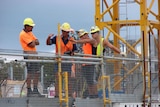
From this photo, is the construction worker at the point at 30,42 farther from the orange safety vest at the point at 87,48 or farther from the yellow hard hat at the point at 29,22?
the orange safety vest at the point at 87,48

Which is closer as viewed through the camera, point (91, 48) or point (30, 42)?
point (30, 42)

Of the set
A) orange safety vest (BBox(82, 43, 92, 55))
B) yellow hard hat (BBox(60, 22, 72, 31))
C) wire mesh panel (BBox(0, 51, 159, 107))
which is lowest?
wire mesh panel (BBox(0, 51, 159, 107))

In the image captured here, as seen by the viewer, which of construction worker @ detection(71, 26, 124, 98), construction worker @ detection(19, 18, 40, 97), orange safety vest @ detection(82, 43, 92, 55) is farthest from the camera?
orange safety vest @ detection(82, 43, 92, 55)

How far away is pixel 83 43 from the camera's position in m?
14.4

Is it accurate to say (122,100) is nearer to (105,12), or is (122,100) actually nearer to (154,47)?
(154,47)

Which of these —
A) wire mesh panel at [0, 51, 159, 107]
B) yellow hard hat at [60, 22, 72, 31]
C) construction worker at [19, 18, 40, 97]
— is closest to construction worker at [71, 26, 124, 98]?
wire mesh panel at [0, 51, 159, 107]

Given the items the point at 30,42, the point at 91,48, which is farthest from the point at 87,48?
the point at 30,42

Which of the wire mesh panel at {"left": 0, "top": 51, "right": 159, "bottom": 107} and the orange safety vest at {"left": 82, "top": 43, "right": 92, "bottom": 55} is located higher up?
the orange safety vest at {"left": 82, "top": 43, "right": 92, "bottom": 55}

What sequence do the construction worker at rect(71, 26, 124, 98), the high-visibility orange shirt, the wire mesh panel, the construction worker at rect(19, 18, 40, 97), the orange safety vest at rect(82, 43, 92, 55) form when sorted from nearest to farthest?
the wire mesh panel, the construction worker at rect(19, 18, 40, 97), the high-visibility orange shirt, the construction worker at rect(71, 26, 124, 98), the orange safety vest at rect(82, 43, 92, 55)

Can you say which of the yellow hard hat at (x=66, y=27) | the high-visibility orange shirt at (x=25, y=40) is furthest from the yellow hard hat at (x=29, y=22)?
the yellow hard hat at (x=66, y=27)

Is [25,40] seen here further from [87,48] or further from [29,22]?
[87,48]

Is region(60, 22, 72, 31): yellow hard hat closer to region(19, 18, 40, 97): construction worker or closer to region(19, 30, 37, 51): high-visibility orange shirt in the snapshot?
region(19, 18, 40, 97): construction worker

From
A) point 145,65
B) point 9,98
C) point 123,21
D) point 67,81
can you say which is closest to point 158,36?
point 123,21

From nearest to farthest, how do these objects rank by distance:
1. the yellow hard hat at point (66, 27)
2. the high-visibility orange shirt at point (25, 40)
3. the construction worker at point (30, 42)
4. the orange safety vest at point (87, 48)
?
1. the construction worker at point (30, 42)
2. the high-visibility orange shirt at point (25, 40)
3. the yellow hard hat at point (66, 27)
4. the orange safety vest at point (87, 48)
